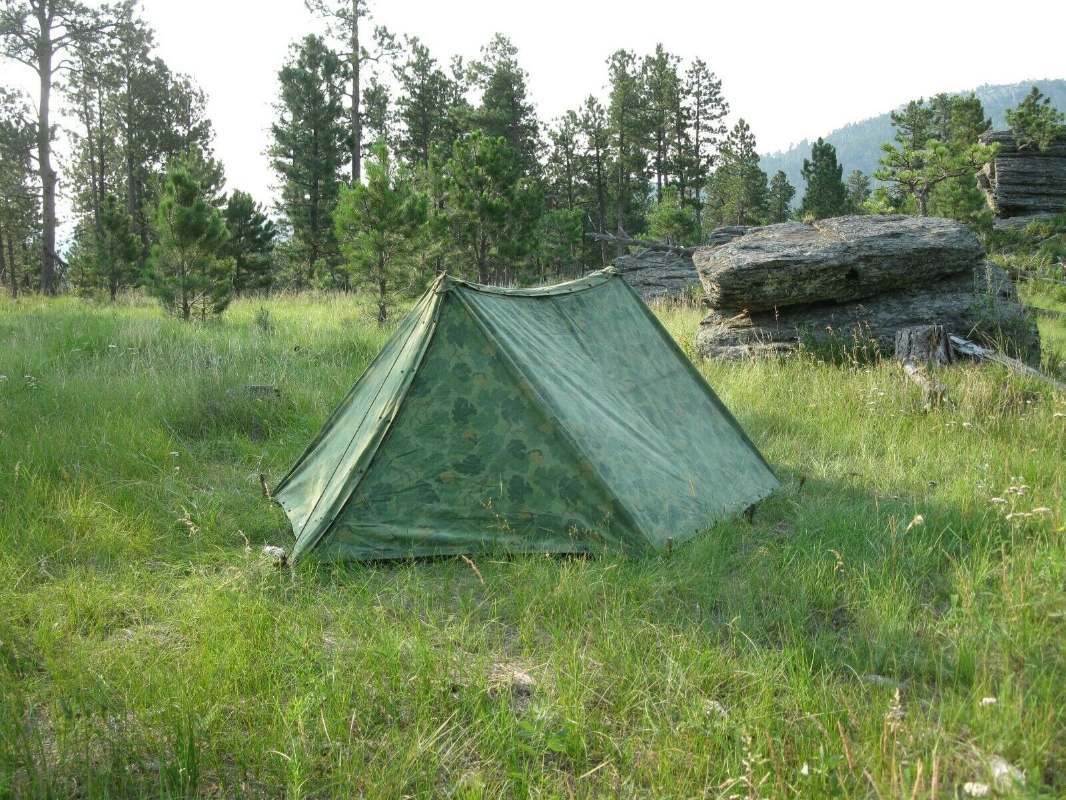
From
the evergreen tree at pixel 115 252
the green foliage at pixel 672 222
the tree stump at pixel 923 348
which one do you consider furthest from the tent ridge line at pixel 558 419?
the green foliage at pixel 672 222

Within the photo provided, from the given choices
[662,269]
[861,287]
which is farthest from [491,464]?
[662,269]

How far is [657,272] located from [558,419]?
1551cm

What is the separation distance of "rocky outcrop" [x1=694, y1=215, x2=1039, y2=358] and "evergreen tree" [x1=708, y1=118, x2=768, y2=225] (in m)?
24.6

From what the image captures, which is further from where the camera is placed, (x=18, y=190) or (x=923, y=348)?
(x=18, y=190)

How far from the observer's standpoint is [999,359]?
21.3 feet

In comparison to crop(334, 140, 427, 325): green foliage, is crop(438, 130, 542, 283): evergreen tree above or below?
above

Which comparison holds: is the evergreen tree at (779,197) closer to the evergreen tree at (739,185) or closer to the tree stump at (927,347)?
the evergreen tree at (739,185)

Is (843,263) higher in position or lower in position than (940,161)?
lower

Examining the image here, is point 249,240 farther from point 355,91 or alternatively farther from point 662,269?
point 662,269

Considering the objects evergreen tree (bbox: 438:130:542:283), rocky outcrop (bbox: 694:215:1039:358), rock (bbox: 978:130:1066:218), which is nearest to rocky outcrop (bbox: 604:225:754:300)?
evergreen tree (bbox: 438:130:542:283)

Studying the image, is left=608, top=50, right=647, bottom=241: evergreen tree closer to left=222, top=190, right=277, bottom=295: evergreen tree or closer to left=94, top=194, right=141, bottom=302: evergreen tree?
left=222, top=190, right=277, bottom=295: evergreen tree

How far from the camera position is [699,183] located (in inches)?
1396

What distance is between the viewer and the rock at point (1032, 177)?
18.3 m

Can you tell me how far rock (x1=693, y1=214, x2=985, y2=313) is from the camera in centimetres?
787
